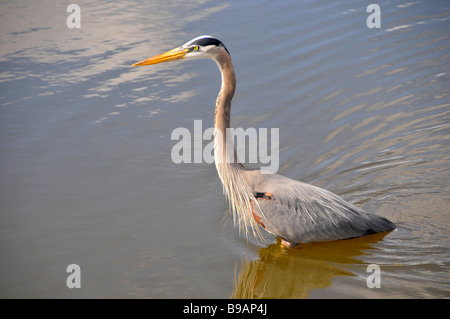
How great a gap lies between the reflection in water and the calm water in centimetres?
2

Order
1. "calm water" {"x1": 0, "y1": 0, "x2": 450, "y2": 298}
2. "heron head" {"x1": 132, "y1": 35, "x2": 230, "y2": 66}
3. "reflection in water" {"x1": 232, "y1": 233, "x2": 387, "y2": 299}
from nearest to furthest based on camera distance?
"reflection in water" {"x1": 232, "y1": 233, "x2": 387, "y2": 299}
"calm water" {"x1": 0, "y1": 0, "x2": 450, "y2": 298}
"heron head" {"x1": 132, "y1": 35, "x2": 230, "y2": 66}

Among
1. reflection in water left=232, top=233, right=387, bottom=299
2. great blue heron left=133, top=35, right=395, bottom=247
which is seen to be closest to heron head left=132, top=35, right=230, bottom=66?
great blue heron left=133, top=35, right=395, bottom=247

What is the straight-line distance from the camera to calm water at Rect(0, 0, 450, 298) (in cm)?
482

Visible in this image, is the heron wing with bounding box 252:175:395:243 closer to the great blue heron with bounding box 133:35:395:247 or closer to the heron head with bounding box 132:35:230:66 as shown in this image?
the great blue heron with bounding box 133:35:395:247

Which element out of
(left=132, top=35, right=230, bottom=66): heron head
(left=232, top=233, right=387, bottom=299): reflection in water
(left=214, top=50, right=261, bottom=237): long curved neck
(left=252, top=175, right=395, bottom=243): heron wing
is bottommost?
(left=232, top=233, right=387, bottom=299): reflection in water

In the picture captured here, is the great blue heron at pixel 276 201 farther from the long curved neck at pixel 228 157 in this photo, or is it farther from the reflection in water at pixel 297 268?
the reflection in water at pixel 297 268

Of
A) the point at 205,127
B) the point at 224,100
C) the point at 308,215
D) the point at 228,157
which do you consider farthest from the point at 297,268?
the point at 205,127

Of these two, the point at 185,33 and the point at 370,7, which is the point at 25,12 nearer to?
the point at 185,33

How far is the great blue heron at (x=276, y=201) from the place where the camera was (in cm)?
509

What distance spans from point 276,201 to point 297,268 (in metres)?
0.68

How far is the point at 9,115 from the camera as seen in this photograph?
7.04m
